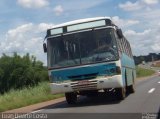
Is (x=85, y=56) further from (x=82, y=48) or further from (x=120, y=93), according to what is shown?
(x=120, y=93)

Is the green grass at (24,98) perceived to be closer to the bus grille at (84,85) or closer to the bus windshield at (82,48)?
the bus windshield at (82,48)

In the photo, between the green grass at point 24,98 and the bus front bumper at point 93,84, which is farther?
the green grass at point 24,98

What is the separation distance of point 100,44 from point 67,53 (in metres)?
1.34

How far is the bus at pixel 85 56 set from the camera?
1653 centimetres

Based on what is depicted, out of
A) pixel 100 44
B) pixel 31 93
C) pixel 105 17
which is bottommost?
pixel 31 93

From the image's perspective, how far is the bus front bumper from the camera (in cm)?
1644

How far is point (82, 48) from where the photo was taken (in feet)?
55.5

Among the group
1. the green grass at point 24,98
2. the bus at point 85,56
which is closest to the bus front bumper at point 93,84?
the bus at point 85,56

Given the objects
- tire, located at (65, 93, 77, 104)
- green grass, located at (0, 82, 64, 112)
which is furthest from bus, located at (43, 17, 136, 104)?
green grass, located at (0, 82, 64, 112)

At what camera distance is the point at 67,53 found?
17.0 m

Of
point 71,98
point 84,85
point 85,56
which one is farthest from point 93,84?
point 71,98

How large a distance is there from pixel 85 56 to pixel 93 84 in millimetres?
1139

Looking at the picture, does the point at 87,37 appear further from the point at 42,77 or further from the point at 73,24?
the point at 42,77

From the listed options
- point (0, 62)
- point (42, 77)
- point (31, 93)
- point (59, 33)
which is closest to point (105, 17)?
point (59, 33)
